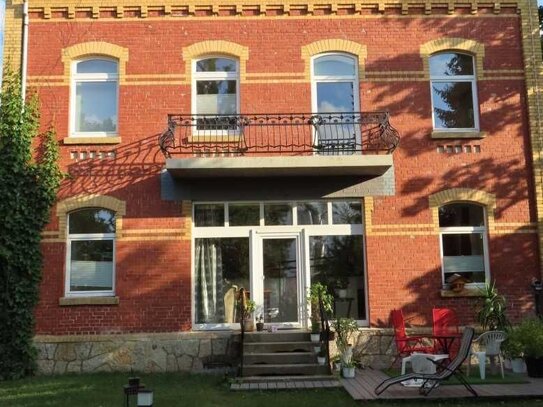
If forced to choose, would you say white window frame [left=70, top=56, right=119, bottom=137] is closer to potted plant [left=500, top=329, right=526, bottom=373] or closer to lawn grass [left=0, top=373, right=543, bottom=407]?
Answer: lawn grass [left=0, top=373, right=543, bottom=407]

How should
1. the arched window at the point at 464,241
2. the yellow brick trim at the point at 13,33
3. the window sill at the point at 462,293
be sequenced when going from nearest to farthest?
the window sill at the point at 462,293 → the arched window at the point at 464,241 → the yellow brick trim at the point at 13,33

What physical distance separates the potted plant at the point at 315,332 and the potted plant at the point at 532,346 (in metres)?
3.44

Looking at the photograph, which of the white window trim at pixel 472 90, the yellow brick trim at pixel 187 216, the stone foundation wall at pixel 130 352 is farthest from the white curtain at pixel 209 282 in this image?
the white window trim at pixel 472 90

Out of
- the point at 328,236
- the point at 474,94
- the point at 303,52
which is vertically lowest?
the point at 328,236

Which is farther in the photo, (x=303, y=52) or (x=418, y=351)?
(x=303, y=52)

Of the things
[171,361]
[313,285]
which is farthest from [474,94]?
[171,361]

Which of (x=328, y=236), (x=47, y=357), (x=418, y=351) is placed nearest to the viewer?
(x=418, y=351)

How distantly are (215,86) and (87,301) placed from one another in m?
5.11

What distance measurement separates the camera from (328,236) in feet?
40.4

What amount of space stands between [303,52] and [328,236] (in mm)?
3903

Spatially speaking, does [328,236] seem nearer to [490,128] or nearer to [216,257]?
[216,257]

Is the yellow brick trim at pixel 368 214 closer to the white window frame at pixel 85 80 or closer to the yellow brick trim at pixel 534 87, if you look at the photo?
the yellow brick trim at pixel 534 87

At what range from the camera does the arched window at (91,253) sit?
39.5 feet

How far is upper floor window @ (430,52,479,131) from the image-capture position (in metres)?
12.7
